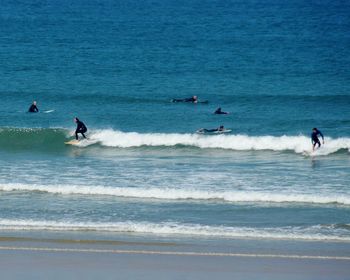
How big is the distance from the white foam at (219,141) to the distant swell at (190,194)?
8226 mm

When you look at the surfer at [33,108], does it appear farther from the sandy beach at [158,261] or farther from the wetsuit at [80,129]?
the sandy beach at [158,261]

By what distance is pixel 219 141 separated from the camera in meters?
35.3

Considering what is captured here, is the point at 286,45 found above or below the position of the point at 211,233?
above

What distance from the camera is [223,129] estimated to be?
3731 centimetres

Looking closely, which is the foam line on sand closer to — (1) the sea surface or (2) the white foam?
(1) the sea surface

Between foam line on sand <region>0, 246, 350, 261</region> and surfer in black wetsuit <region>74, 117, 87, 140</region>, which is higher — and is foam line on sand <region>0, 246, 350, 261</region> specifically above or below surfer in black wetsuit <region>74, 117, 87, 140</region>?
below

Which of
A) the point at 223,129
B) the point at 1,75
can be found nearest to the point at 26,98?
the point at 1,75

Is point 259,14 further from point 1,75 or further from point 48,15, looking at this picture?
point 1,75

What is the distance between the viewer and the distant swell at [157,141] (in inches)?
1357

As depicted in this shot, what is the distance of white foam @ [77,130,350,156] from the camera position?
3422cm

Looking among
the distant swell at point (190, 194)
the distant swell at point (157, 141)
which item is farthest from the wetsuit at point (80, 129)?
the distant swell at point (190, 194)

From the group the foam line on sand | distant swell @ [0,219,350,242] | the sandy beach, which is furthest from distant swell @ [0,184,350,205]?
the foam line on sand

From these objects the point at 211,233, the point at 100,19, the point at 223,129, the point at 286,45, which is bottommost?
the point at 211,233

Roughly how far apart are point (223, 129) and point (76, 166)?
28.5 feet
